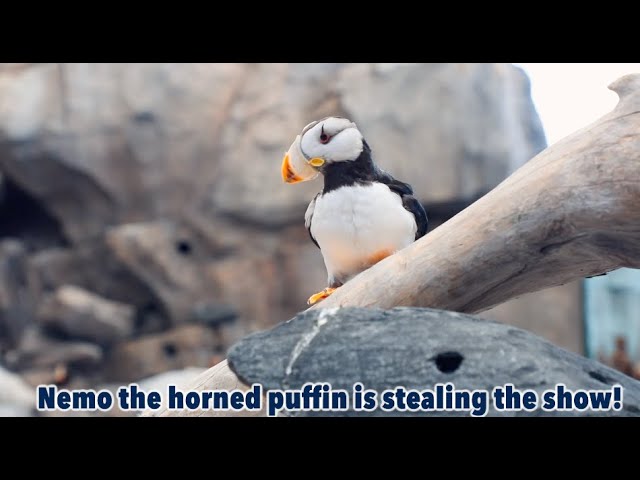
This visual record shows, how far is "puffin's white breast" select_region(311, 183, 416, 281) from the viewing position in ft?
6.95

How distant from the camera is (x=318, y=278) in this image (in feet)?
22.9

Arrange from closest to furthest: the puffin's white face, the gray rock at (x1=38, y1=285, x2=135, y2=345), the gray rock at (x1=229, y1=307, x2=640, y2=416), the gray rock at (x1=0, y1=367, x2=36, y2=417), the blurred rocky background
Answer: the gray rock at (x1=229, y1=307, x2=640, y2=416) < the puffin's white face < the gray rock at (x1=0, y1=367, x2=36, y2=417) < the blurred rocky background < the gray rock at (x1=38, y1=285, x2=135, y2=345)

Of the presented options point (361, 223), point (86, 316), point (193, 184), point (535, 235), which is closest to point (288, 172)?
point (361, 223)

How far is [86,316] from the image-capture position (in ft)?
23.3

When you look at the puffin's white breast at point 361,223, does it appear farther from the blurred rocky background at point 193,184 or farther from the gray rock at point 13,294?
the gray rock at point 13,294

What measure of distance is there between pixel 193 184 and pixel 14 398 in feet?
8.91

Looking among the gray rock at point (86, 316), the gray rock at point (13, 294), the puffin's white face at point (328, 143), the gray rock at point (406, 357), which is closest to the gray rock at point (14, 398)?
the gray rock at point (86, 316)

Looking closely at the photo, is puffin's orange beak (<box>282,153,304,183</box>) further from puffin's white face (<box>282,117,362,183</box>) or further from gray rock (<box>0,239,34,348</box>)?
gray rock (<box>0,239,34,348</box>)

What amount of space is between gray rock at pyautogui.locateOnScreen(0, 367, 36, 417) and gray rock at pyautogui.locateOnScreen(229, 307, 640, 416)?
3.67m

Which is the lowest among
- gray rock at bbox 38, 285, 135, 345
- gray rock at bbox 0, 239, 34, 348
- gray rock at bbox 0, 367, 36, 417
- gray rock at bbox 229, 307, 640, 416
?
gray rock at bbox 229, 307, 640, 416

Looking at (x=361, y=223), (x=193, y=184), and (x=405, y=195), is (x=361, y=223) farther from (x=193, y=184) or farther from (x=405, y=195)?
(x=193, y=184)

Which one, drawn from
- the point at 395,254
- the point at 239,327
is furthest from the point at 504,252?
the point at 239,327

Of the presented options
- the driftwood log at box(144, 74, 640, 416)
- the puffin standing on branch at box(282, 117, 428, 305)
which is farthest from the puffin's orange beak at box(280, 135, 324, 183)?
the driftwood log at box(144, 74, 640, 416)
